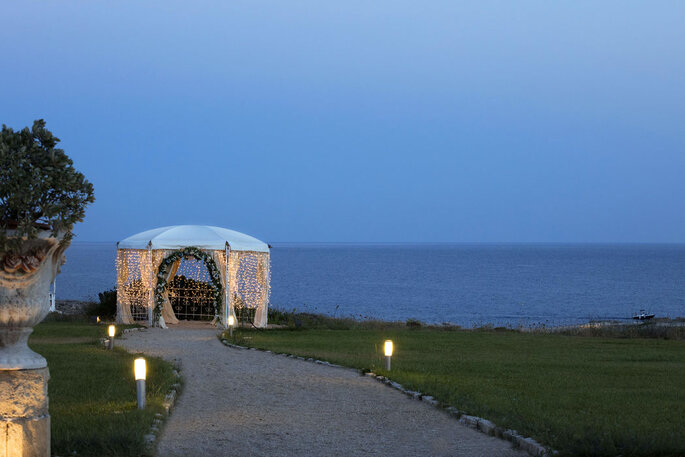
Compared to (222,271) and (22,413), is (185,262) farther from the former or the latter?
(22,413)

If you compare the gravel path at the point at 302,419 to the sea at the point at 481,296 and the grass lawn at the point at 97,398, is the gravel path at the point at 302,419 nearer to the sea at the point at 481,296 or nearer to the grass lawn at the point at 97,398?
the grass lawn at the point at 97,398

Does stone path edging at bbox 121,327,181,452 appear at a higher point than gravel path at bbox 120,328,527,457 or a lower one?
higher

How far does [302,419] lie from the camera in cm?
1123

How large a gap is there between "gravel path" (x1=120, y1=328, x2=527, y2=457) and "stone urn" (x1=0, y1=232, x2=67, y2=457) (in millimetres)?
2014

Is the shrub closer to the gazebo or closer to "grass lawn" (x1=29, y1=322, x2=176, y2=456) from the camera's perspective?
the gazebo

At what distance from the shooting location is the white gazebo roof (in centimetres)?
2941

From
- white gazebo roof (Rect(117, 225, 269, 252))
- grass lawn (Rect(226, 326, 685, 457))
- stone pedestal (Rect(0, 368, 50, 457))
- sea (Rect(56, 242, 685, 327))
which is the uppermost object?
white gazebo roof (Rect(117, 225, 269, 252))

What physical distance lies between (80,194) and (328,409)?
19.8ft

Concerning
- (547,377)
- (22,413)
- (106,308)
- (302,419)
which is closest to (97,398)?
(302,419)

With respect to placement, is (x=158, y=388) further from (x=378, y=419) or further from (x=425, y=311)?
(x=425, y=311)

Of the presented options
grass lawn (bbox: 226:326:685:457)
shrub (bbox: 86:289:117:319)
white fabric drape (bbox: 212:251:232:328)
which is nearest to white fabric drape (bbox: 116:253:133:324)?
shrub (bbox: 86:289:117:319)

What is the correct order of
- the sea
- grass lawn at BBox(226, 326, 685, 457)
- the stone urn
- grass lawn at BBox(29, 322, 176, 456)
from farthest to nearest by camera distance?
1. the sea
2. grass lawn at BBox(226, 326, 685, 457)
3. grass lawn at BBox(29, 322, 176, 456)
4. the stone urn

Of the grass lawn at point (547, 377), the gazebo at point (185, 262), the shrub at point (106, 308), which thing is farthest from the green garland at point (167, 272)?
the shrub at point (106, 308)

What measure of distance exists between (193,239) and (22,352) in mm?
22628
